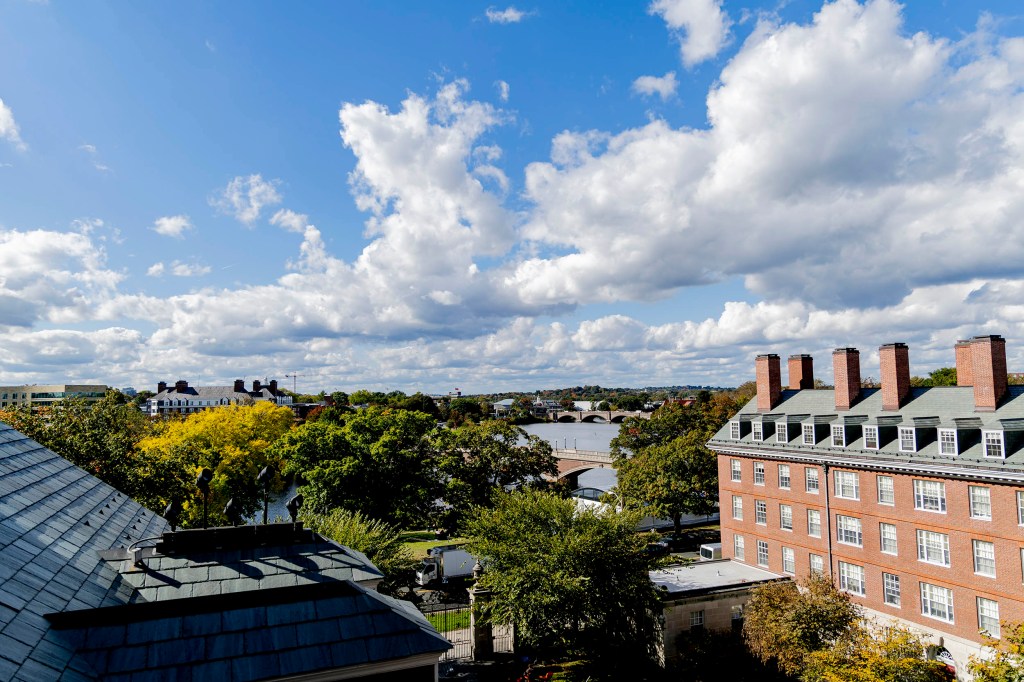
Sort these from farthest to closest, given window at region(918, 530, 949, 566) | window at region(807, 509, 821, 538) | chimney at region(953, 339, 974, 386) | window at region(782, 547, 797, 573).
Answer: window at region(782, 547, 797, 573), window at region(807, 509, 821, 538), chimney at region(953, 339, 974, 386), window at region(918, 530, 949, 566)

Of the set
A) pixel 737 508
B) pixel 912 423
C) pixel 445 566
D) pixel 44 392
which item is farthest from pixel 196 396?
pixel 912 423

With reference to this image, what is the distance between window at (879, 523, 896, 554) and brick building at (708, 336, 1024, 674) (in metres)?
0.05

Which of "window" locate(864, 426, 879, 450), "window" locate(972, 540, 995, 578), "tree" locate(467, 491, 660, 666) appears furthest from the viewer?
"window" locate(864, 426, 879, 450)

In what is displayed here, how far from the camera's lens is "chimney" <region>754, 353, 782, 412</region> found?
39906 mm

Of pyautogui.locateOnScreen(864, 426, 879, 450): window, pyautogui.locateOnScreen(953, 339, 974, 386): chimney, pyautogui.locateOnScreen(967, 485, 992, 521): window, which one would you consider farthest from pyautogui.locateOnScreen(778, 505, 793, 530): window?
pyautogui.locateOnScreen(953, 339, 974, 386): chimney

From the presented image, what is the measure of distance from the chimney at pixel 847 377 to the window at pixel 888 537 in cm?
751

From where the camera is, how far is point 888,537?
29.6 metres

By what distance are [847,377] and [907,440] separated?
6.33 meters

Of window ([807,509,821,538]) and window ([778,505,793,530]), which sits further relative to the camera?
window ([778,505,793,530])

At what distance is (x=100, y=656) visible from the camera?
928 cm

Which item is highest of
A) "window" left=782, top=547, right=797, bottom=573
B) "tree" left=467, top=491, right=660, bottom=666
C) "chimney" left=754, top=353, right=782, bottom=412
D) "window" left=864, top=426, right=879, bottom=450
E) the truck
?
"chimney" left=754, top=353, right=782, bottom=412

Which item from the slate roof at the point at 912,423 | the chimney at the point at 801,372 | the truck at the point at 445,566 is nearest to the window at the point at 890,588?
the slate roof at the point at 912,423

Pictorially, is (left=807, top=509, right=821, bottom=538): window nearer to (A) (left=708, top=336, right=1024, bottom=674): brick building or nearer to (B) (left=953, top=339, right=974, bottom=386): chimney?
(A) (left=708, top=336, right=1024, bottom=674): brick building

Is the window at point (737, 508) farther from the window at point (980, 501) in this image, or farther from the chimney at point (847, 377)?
the window at point (980, 501)
